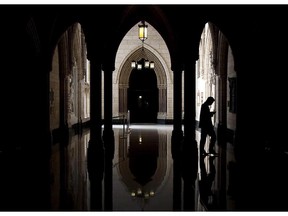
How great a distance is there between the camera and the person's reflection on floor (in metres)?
4.44

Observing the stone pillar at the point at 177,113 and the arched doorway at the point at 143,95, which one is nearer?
the stone pillar at the point at 177,113

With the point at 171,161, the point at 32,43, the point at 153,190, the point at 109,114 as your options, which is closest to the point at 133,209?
the point at 153,190

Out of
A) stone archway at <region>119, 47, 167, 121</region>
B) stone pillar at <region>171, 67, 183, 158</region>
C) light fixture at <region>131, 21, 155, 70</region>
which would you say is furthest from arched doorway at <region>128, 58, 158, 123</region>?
stone pillar at <region>171, 67, 183, 158</region>

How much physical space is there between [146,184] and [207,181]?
0.95 meters

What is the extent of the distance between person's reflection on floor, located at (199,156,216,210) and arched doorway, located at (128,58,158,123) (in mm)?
16748

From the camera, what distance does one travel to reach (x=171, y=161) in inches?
314

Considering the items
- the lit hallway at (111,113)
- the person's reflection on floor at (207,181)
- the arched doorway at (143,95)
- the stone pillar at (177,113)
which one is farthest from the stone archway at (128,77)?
the person's reflection on floor at (207,181)

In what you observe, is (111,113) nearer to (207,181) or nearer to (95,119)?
(95,119)

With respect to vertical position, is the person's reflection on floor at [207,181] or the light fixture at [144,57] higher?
the light fixture at [144,57]

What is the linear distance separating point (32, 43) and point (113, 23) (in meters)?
2.50

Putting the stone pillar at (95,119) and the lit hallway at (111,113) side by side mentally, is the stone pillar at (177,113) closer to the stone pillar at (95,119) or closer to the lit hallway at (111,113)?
the lit hallway at (111,113)

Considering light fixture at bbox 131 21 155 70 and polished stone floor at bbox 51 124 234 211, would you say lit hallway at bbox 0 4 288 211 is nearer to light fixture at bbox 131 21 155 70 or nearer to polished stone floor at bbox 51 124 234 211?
polished stone floor at bbox 51 124 234 211

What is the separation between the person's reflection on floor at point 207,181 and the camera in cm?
444

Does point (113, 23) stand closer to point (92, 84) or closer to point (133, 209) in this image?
point (92, 84)
